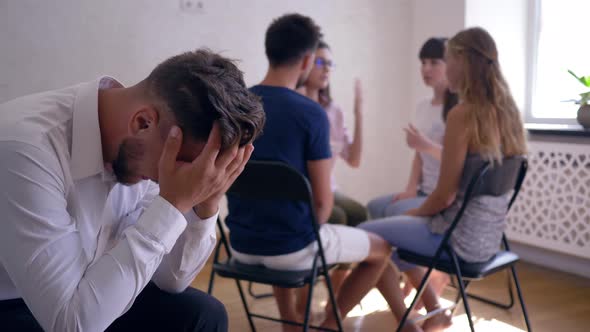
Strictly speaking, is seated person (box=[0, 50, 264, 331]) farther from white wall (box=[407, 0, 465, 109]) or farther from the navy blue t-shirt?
white wall (box=[407, 0, 465, 109])

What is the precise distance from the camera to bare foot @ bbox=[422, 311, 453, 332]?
2430 mm

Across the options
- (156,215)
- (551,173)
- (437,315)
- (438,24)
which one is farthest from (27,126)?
(438,24)

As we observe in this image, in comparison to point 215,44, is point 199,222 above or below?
below

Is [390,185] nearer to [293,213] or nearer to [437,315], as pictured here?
[437,315]

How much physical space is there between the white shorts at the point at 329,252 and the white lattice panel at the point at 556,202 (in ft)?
5.24

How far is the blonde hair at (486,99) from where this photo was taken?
80.6 inches

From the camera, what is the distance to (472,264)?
2.03 m

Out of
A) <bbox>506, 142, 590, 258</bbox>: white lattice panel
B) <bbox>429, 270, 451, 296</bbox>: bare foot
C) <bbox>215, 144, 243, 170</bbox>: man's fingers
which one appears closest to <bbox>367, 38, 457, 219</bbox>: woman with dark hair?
<bbox>429, 270, 451, 296</bbox>: bare foot

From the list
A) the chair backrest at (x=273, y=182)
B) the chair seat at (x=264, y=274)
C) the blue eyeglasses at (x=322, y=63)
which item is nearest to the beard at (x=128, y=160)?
the chair backrest at (x=273, y=182)

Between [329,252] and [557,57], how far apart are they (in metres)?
2.53

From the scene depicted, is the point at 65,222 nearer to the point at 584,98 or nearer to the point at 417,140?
the point at 417,140

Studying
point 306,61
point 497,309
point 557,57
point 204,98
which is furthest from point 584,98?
point 204,98

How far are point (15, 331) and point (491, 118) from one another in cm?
166

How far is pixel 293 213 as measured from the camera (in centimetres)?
195
